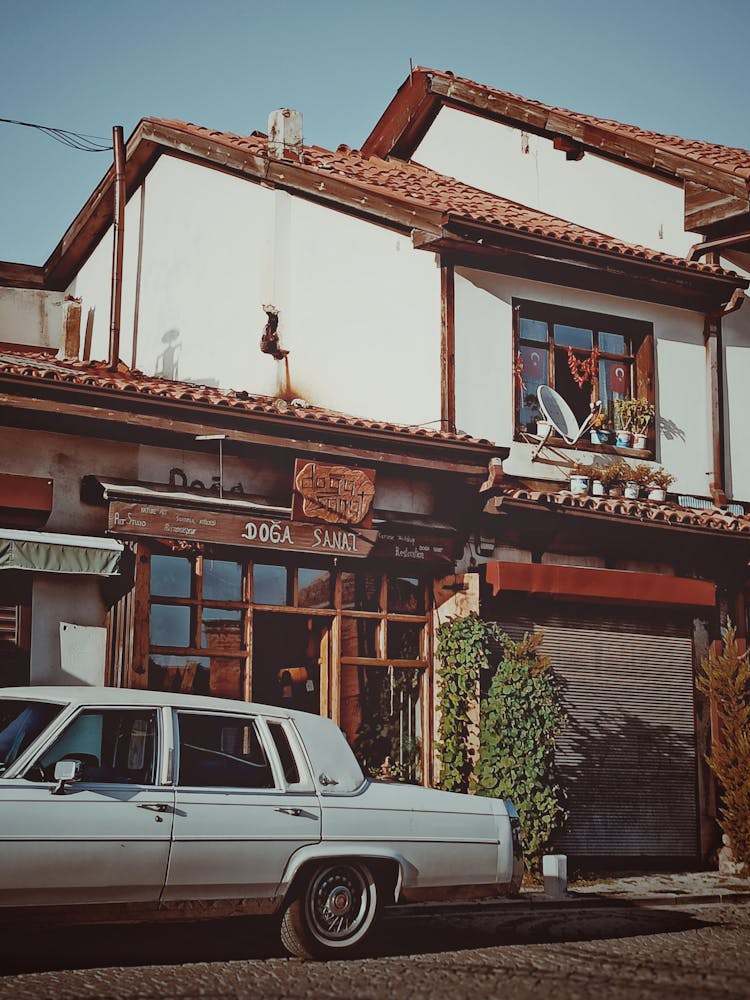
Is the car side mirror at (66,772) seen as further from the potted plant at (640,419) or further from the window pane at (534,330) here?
the potted plant at (640,419)

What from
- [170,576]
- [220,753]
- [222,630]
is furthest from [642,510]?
[220,753]

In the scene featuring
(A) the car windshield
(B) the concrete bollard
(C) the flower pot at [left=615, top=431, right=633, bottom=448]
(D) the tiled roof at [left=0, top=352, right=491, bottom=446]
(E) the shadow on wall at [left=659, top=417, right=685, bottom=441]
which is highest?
(E) the shadow on wall at [left=659, top=417, right=685, bottom=441]

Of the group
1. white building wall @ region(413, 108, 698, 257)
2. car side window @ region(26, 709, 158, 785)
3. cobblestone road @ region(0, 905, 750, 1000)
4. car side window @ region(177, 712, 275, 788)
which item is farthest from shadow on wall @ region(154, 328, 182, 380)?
car side window @ region(26, 709, 158, 785)

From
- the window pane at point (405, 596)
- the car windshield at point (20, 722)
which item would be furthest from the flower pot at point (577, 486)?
the car windshield at point (20, 722)

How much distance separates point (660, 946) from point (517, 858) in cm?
124

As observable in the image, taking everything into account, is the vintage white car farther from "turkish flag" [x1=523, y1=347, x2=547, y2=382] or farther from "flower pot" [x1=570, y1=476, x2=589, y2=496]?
"turkish flag" [x1=523, y1=347, x2=547, y2=382]

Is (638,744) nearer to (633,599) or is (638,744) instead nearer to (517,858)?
(633,599)

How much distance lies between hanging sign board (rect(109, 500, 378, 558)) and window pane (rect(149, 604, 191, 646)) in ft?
2.66

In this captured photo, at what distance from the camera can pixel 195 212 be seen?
1944 centimetres

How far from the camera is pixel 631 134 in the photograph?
20.1 metres

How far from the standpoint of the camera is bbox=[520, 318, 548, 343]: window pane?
55.6 feet

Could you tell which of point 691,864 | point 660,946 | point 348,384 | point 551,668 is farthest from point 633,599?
point 660,946

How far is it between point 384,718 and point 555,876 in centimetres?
313

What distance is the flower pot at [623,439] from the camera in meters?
17.0
